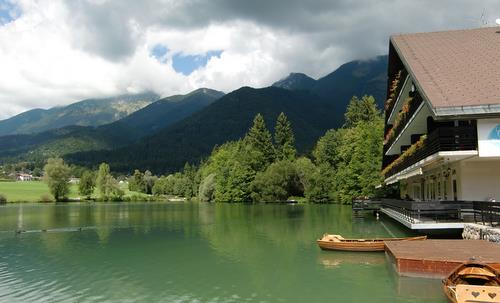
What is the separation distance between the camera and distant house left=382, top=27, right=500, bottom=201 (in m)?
20.5

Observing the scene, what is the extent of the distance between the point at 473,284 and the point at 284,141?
106866 mm

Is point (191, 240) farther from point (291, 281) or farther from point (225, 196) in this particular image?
point (225, 196)

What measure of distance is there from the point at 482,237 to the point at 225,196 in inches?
3878

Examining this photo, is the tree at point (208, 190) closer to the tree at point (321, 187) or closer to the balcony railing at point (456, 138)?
the tree at point (321, 187)

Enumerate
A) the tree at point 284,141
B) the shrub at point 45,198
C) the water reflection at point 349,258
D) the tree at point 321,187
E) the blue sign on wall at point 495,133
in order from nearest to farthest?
1. the blue sign on wall at point 495,133
2. the water reflection at point 349,258
3. the tree at point 321,187
4. the tree at point 284,141
5. the shrub at point 45,198

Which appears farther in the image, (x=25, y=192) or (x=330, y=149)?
(x=25, y=192)

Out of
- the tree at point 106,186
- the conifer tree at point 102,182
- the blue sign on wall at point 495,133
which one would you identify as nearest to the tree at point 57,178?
the conifer tree at point 102,182

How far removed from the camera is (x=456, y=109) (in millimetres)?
19812

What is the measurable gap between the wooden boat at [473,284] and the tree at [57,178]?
12696 cm

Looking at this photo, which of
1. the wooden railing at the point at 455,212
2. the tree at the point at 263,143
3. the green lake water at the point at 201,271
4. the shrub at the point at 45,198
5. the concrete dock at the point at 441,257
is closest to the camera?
the concrete dock at the point at 441,257

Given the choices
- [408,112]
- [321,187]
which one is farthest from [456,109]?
[321,187]

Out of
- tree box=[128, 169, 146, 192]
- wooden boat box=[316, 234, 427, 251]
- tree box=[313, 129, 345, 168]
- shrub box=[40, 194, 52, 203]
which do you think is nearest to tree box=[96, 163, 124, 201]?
shrub box=[40, 194, 52, 203]

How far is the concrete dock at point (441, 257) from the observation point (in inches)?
618

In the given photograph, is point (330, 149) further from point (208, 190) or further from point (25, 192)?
point (25, 192)
